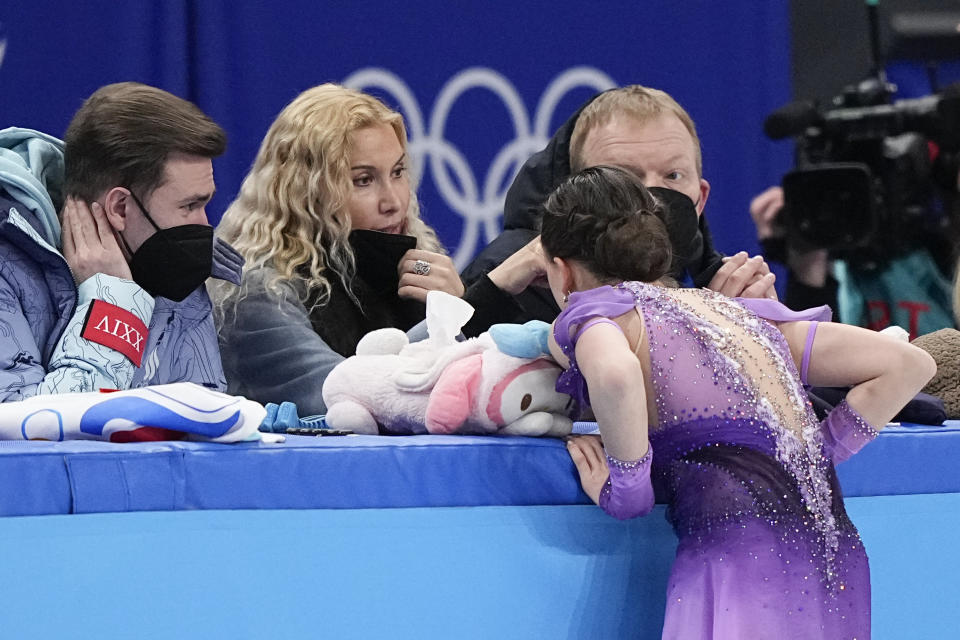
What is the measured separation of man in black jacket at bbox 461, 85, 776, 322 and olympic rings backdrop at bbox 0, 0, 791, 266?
1250 millimetres

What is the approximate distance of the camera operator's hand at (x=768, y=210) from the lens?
427 cm

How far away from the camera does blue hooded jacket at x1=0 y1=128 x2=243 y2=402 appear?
2133 millimetres

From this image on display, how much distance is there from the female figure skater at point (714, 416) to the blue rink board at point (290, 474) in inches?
3.2

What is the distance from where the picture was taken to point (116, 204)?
2381 mm

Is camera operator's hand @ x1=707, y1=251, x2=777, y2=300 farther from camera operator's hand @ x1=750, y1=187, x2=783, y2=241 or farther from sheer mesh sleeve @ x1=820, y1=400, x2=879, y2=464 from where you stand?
camera operator's hand @ x1=750, y1=187, x2=783, y2=241

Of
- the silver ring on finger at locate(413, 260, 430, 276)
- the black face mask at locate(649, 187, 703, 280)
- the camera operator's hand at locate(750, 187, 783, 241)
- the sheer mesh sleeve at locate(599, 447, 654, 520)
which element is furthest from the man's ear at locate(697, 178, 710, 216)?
the camera operator's hand at locate(750, 187, 783, 241)

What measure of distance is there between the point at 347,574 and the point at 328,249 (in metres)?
1.17

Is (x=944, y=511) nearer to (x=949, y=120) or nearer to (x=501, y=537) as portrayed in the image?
(x=501, y=537)

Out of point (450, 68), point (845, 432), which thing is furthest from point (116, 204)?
point (450, 68)

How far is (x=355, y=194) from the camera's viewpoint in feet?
9.37

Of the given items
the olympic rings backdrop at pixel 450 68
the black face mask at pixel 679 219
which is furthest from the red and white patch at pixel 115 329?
the olympic rings backdrop at pixel 450 68

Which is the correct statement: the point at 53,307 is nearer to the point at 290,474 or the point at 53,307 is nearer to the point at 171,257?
the point at 171,257

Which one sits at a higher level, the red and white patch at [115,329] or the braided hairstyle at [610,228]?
the braided hairstyle at [610,228]

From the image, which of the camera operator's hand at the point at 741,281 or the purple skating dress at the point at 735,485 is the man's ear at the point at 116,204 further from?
the camera operator's hand at the point at 741,281
